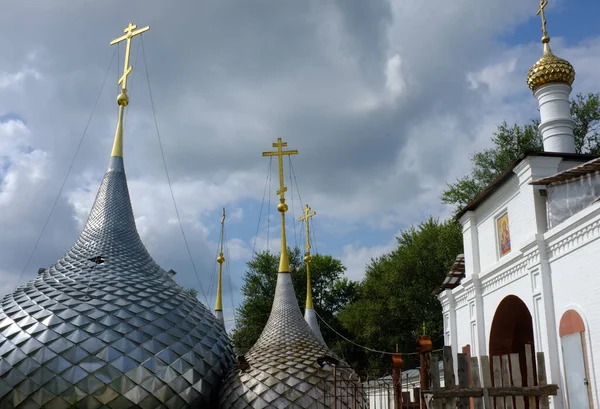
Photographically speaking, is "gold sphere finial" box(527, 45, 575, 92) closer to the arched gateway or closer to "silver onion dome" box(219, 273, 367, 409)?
the arched gateway

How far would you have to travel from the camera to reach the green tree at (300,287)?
1533 inches

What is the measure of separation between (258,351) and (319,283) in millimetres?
27109

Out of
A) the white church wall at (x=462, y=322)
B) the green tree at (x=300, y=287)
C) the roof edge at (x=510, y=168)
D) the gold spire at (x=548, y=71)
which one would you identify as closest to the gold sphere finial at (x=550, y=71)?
the gold spire at (x=548, y=71)

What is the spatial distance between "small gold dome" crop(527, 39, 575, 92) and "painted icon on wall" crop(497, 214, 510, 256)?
14.0ft

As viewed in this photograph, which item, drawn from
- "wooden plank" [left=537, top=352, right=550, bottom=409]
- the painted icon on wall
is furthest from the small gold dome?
"wooden plank" [left=537, top=352, right=550, bottom=409]

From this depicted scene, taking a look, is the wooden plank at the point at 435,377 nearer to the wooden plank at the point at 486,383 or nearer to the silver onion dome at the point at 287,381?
the wooden plank at the point at 486,383

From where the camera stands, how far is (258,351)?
48.9 feet

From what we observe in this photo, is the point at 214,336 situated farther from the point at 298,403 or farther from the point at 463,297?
the point at 463,297

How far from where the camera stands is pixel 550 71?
15.1 metres

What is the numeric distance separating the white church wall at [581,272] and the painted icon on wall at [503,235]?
2102mm


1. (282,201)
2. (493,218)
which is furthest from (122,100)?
(493,218)

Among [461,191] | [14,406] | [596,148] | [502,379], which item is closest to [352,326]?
[461,191]

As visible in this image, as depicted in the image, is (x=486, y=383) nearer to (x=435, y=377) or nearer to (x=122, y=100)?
(x=435, y=377)

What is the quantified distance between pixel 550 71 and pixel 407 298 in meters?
18.5
